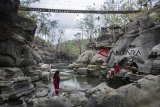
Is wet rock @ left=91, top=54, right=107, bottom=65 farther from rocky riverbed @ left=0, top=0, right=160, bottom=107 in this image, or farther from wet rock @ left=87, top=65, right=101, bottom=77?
rocky riverbed @ left=0, top=0, right=160, bottom=107

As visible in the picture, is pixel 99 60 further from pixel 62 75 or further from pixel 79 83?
pixel 79 83

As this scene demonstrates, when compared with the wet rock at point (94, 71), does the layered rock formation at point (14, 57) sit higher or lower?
higher

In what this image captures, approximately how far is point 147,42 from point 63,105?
12.4 m

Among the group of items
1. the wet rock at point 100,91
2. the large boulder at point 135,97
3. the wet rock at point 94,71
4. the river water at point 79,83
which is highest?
the large boulder at point 135,97

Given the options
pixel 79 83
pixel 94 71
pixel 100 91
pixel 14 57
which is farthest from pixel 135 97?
pixel 94 71

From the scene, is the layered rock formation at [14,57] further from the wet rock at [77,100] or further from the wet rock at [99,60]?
the wet rock at [99,60]

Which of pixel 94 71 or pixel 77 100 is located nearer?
pixel 77 100

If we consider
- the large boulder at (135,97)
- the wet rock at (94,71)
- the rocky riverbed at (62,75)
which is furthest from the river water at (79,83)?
the large boulder at (135,97)

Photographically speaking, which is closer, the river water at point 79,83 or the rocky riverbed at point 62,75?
the rocky riverbed at point 62,75

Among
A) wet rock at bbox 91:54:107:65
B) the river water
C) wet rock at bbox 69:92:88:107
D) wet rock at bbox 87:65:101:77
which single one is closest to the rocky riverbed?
wet rock at bbox 69:92:88:107

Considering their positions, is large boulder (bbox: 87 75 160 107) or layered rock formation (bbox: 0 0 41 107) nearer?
large boulder (bbox: 87 75 160 107)

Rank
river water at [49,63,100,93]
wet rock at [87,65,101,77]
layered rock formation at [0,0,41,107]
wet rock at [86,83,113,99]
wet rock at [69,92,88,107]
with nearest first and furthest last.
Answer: wet rock at [86,83,113,99]
wet rock at [69,92,88,107]
layered rock formation at [0,0,41,107]
river water at [49,63,100,93]
wet rock at [87,65,101,77]

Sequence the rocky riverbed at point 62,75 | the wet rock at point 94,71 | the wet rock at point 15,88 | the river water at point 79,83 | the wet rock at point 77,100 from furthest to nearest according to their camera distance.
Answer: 1. the wet rock at point 94,71
2. the river water at point 79,83
3. the wet rock at point 77,100
4. the wet rock at point 15,88
5. the rocky riverbed at point 62,75

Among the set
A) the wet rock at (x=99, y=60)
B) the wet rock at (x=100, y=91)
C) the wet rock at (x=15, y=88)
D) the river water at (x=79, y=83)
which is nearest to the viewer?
the wet rock at (x=100, y=91)
